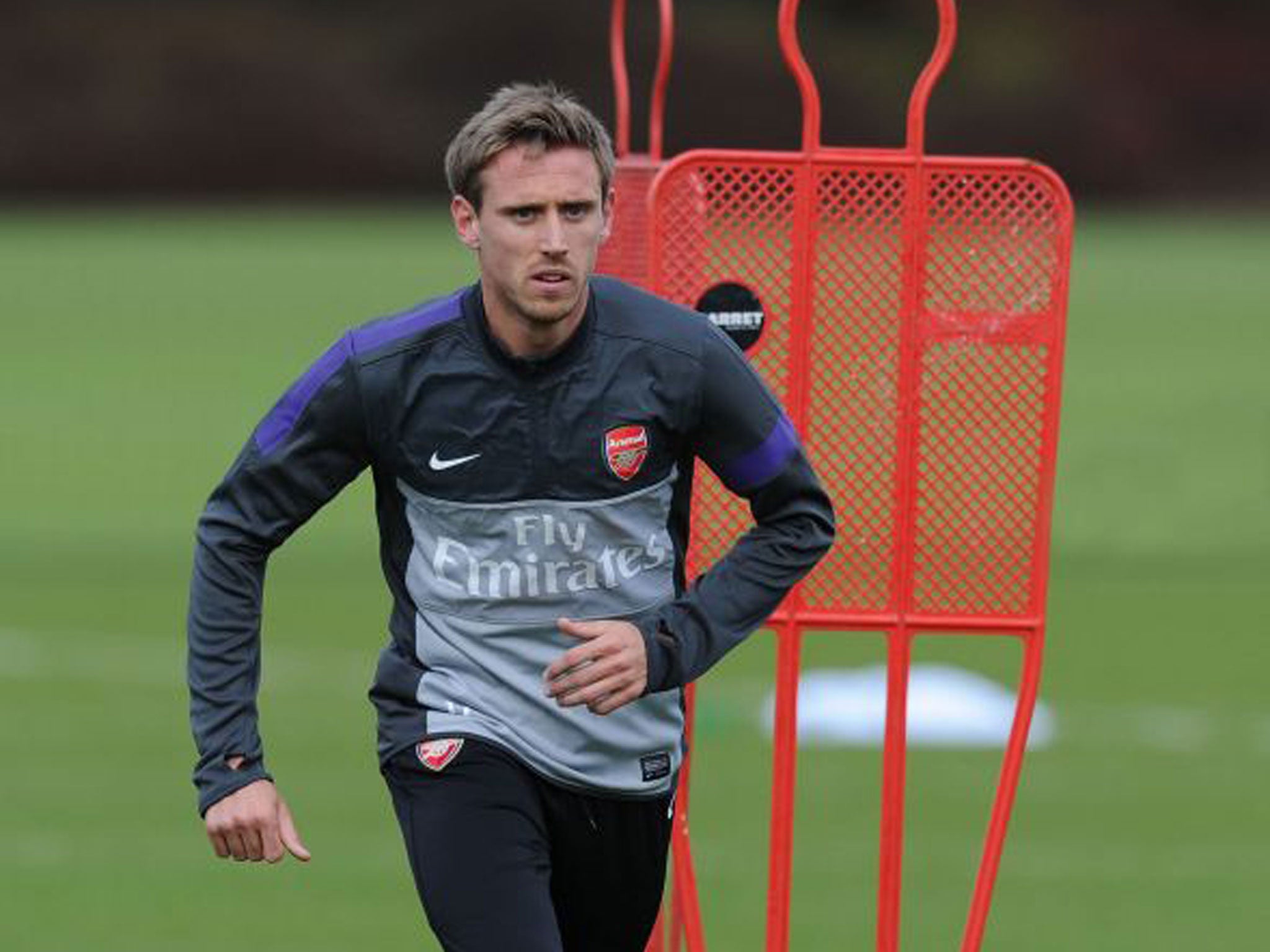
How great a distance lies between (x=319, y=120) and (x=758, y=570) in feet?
184

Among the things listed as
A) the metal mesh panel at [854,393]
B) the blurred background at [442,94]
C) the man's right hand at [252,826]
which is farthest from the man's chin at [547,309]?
the blurred background at [442,94]

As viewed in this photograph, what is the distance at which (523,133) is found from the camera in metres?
5.44

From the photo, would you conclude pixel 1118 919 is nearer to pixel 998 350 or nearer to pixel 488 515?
pixel 998 350

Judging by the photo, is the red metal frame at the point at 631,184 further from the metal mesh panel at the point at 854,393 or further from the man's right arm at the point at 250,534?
the man's right arm at the point at 250,534

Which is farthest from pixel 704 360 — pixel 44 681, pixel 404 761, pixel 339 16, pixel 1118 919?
pixel 339 16

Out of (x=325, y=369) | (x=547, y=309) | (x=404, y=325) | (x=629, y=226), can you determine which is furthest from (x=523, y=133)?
(x=629, y=226)

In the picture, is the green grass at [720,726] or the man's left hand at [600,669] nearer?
the man's left hand at [600,669]

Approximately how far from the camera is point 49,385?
27.0 m

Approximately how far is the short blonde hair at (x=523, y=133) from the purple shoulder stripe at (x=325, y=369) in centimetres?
24

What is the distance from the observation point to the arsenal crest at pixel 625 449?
5.55m

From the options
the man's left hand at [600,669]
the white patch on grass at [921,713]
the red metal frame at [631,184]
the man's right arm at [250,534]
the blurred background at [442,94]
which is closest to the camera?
the man's left hand at [600,669]

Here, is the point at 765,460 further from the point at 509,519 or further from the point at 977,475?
the point at 977,475

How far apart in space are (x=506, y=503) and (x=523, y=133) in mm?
661

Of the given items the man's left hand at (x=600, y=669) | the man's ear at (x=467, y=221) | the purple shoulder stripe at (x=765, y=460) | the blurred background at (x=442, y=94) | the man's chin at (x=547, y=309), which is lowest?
the blurred background at (x=442, y=94)
